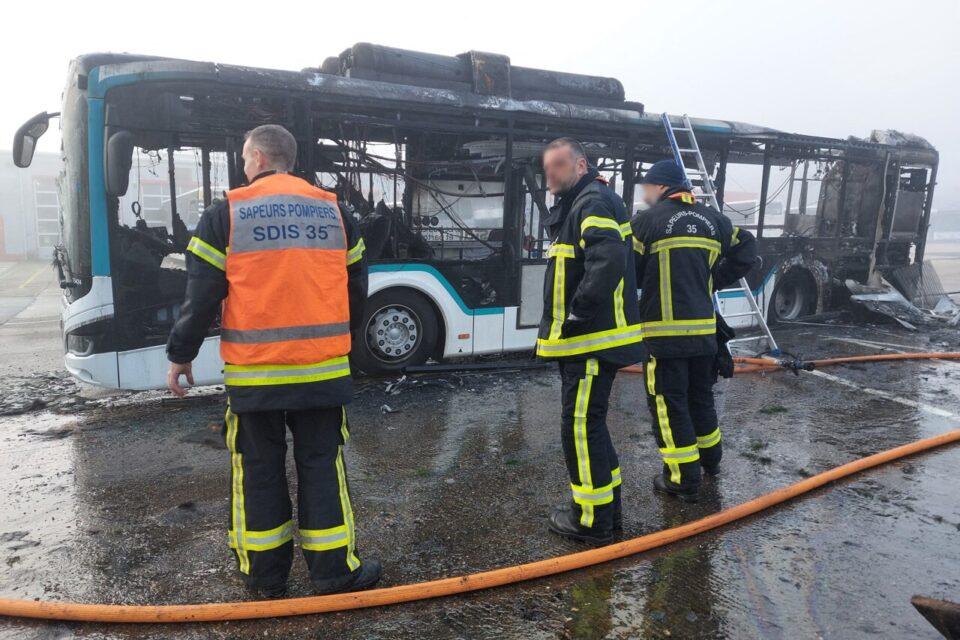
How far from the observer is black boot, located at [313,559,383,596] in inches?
103

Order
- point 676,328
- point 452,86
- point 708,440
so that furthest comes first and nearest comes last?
point 452,86
point 708,440
point 676,328

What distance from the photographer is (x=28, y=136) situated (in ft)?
18.9

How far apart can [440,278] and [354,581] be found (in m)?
4.21

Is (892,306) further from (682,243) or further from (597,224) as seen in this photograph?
(597,224)

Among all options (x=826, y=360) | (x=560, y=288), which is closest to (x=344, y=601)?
(x=560, y=288)

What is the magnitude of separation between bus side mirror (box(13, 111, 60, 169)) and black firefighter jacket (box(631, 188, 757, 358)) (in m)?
5.30

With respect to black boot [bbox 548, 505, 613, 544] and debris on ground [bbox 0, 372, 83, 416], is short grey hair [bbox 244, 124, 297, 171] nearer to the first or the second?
black boot [bbox 548, 505, 613, 544]

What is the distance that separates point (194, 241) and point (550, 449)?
116 inches

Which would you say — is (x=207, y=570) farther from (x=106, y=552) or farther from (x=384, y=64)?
(x=384, y=64)

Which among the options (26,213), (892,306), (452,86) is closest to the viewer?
(452,86)

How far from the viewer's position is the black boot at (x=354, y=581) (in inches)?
103

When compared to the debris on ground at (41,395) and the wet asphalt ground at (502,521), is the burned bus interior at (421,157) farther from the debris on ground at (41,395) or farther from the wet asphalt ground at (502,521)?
the wet asphalt ground at (502,521)

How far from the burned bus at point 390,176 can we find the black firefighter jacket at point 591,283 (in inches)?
133

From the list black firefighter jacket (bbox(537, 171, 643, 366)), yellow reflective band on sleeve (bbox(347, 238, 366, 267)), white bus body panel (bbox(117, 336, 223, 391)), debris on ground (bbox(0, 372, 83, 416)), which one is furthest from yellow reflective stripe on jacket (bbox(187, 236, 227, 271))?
debris on ground (bbox(0, 372, 83, 416))
